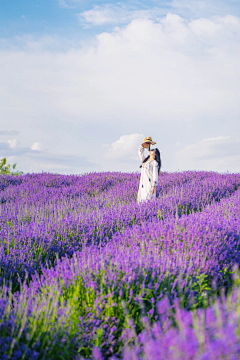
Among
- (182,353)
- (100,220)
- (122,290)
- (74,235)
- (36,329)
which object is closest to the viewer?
(182,353)

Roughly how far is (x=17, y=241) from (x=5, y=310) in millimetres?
2123

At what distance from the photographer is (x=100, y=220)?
4.91m

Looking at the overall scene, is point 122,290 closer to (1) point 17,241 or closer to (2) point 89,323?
(2) point 89,323

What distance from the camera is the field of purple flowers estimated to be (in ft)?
5.41

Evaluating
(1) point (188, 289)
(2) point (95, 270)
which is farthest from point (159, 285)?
(2) point (95, 270)

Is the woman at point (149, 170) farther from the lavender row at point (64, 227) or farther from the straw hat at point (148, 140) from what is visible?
the lavender row at point (64, 227)

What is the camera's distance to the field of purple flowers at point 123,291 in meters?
1.65

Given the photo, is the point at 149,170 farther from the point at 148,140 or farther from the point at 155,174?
the point at 148,140

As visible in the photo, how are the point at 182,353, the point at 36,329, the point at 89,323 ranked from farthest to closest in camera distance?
the point at 89,323 → the point at 36,329 → the point at 182,353

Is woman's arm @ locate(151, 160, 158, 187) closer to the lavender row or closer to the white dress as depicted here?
the white dress

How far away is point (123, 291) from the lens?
262 cm

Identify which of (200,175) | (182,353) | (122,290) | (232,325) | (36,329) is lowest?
(36,329)

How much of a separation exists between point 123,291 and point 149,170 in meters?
4.65

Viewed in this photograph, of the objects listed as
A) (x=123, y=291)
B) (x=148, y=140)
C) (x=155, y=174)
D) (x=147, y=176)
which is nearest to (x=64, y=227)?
(x=123, y=291)
